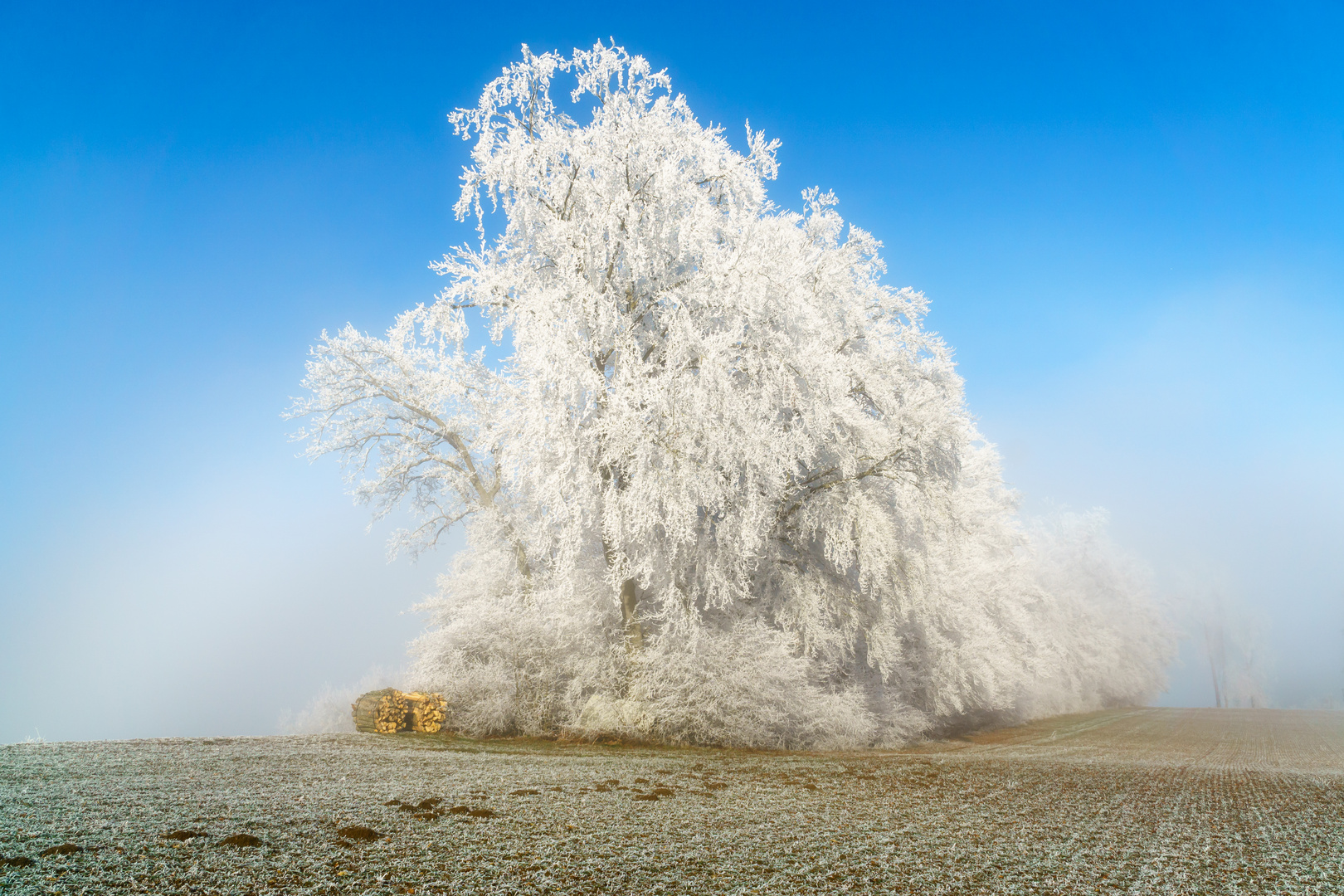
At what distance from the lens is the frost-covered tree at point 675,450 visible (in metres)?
10.3

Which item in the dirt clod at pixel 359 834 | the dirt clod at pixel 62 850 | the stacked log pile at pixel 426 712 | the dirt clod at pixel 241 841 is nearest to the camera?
the dirt clod at pixel 62 850

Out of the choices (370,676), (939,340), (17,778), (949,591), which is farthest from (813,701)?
(370,676)

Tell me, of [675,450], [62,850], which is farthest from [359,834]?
[675,450]

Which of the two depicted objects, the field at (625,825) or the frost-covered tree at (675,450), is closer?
the field at (625,825)

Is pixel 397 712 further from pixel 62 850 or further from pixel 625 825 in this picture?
pixel 62 850

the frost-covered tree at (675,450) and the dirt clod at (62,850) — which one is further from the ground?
the frost-covered tree at (675,450)

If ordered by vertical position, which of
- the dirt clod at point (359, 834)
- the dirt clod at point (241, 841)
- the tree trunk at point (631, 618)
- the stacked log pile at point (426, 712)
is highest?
the tree trunk at point (631, 618)

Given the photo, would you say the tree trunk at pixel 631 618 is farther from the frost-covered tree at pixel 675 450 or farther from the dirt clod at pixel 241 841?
the dirt clod at pixel 241 841

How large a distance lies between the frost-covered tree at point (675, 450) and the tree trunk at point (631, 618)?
0.07m

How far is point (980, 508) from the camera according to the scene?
19.0m

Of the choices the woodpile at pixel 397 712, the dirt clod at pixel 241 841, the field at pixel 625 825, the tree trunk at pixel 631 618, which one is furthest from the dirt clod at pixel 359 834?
the woodpile at pixel 397 712

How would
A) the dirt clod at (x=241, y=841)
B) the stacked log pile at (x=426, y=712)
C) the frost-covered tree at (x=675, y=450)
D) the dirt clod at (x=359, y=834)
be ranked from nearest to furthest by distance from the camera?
the dirt clod at (x=241, y=841), the dirt clod at (x=359, y=834), the frost-covered tree at (x=675, y=450), the stacked log pile at (x=426, y=712)

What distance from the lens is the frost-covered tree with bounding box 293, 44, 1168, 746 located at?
33.7 feet

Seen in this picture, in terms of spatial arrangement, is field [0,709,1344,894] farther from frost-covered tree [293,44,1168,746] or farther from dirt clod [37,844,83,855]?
frost-covered tree [293,44,1168,746]
